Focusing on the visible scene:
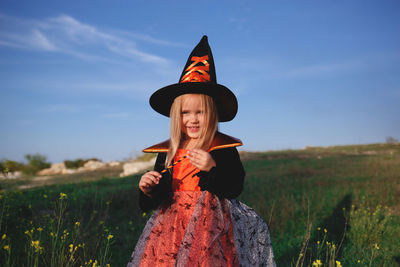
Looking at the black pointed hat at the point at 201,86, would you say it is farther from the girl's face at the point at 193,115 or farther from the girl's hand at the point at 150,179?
the girl's hand at the point at 150,179

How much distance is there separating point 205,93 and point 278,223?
182 inches

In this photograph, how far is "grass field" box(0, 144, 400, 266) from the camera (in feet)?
12.0

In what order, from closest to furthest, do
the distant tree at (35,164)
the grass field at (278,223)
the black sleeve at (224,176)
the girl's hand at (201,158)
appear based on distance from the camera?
the girl's hand at (201,158), the black sleeve at (224,176), the grass field at (278,223), the distant tree at (35,164)

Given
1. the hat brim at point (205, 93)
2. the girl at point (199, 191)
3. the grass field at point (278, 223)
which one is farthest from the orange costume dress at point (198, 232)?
the hat brim at point (205, 93)

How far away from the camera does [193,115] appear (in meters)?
2.55

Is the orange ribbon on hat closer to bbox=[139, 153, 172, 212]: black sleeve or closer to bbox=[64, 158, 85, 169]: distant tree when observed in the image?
bbox=[139, 153, 172, 212]: black sleeve

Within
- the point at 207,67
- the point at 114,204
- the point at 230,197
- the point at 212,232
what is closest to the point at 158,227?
the point at 212,232

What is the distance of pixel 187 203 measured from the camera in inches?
90.0

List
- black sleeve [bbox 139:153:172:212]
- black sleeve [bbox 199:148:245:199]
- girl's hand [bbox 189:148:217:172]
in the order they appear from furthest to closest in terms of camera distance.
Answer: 1. black sleeve [bbox 139:153:172:212]
2. black sleeve [bbox 199:148:245:199]
3. girl's hand [bbox 189:148:217:172]

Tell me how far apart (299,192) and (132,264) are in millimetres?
7214

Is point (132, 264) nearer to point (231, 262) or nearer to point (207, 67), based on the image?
point (231, 262)

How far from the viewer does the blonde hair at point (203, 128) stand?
250 cm

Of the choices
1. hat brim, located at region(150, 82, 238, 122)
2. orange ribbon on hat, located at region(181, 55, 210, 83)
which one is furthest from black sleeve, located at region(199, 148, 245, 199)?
orange ribbon on hat, located at region(181, 55, 210, 83)

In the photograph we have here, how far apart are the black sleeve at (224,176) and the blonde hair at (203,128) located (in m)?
0.16
